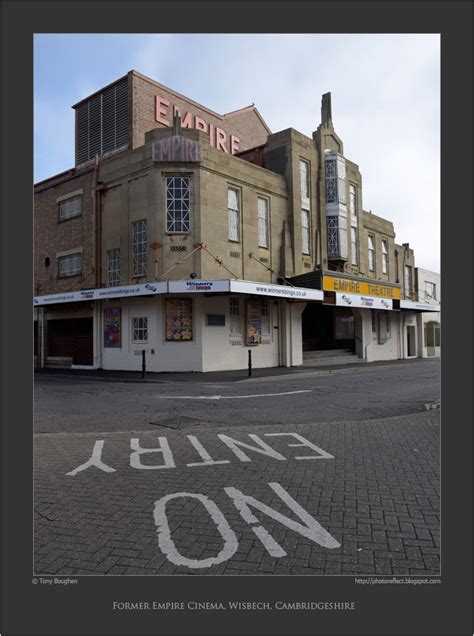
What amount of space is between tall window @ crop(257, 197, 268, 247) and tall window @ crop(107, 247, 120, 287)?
7115 mm

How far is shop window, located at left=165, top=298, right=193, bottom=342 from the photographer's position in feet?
60.4

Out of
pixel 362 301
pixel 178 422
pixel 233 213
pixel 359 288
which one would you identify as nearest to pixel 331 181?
pixel 359 288

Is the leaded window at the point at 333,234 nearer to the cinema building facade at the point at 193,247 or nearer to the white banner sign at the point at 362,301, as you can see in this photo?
the cinema building facade at the point at 193,247

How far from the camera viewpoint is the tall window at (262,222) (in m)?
22.1

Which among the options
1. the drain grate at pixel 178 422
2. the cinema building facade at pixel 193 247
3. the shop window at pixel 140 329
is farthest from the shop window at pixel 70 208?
A: the drain grate at pixel 178 422

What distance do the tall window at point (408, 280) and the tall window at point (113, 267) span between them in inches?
947

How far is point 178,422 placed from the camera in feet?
26.0

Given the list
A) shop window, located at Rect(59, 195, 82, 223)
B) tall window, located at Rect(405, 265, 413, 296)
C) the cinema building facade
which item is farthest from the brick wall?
tall window, located at Rect(405, 265, 413, 296)

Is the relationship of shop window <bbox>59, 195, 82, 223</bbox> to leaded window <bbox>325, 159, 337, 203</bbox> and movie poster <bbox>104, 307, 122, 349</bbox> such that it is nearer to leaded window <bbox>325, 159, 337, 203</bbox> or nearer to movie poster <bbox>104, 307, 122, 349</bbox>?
movie poster <bbox>104, 307, 122, 349</bbox>

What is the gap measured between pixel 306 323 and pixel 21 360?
86.4 ft

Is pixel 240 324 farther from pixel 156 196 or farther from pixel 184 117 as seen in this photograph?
pixel 184 117

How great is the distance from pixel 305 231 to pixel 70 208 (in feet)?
43.0
